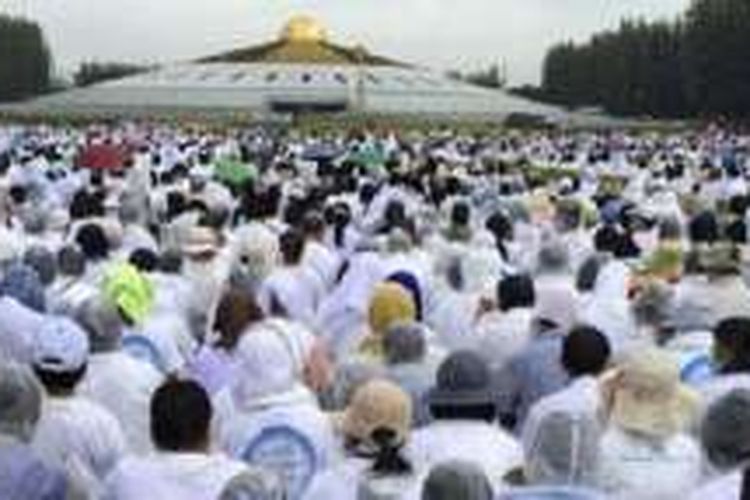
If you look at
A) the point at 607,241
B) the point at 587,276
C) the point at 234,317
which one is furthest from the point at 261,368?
the point at 607,241

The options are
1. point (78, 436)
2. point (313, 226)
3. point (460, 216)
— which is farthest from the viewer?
point (460, 216)

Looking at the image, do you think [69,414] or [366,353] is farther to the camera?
[366,353]

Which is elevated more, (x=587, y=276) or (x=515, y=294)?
(x=515, y=294)

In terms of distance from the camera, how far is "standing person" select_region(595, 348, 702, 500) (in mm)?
8570

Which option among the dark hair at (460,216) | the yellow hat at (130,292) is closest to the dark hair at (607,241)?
the dark hair at (460,216)

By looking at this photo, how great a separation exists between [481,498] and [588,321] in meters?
6.07

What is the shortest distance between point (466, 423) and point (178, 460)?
1.38 metres

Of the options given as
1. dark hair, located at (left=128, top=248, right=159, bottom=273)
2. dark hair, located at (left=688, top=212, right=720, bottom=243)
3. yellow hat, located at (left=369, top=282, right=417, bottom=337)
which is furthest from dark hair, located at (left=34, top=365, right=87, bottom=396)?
dark hair, located at (left=688, top=212, right=720, bottom=243)

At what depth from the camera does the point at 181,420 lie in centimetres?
806

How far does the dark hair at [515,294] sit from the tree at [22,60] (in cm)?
12468

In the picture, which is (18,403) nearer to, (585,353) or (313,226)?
(585,353)

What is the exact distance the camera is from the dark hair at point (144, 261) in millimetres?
14766

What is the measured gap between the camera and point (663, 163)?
40.7 meters

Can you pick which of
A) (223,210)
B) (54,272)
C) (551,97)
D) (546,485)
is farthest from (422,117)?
(546,485)
